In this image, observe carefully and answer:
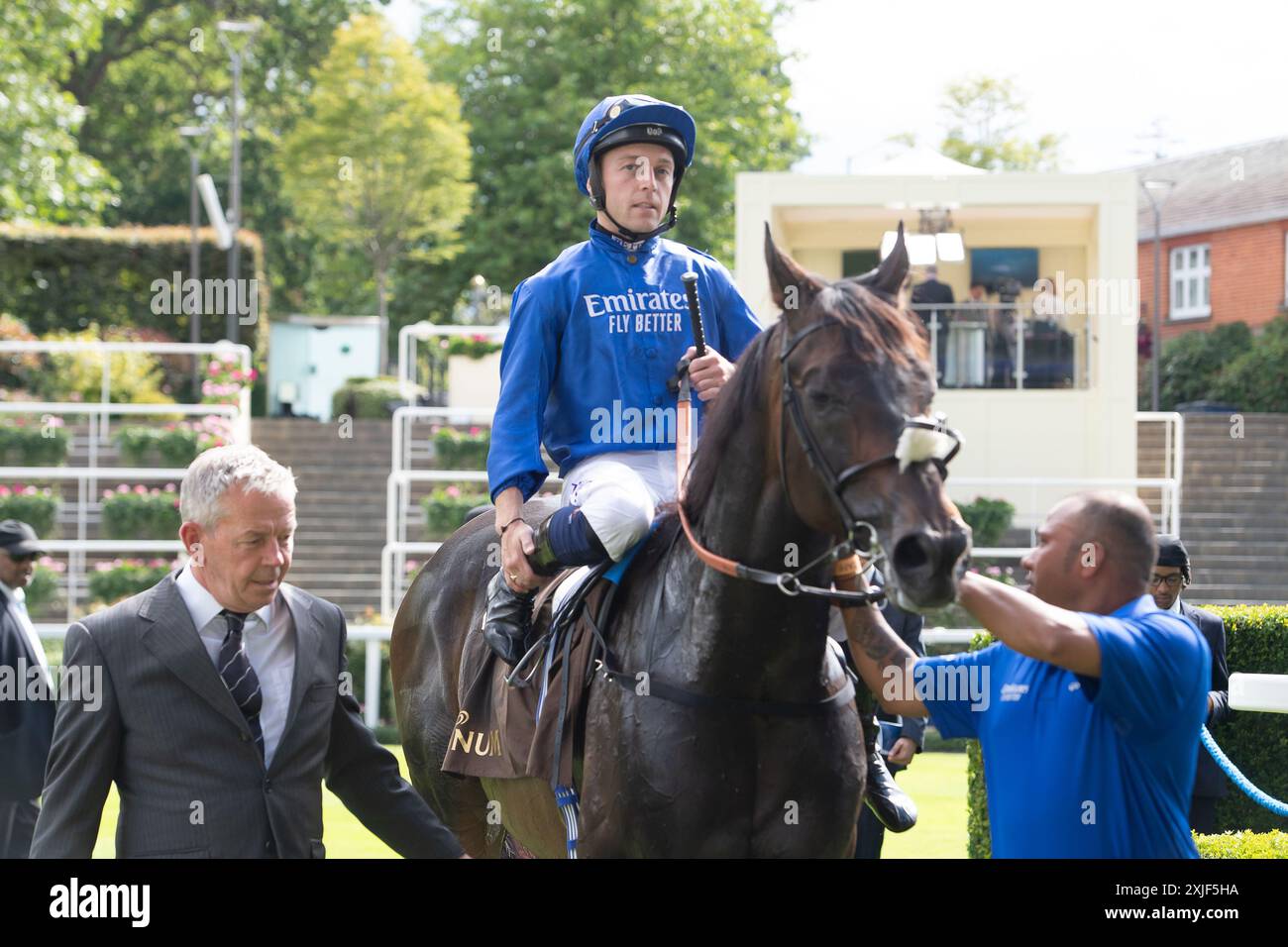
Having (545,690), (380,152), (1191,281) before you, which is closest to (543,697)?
(545,690)

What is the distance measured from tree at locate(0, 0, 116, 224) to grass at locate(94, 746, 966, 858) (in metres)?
17.7

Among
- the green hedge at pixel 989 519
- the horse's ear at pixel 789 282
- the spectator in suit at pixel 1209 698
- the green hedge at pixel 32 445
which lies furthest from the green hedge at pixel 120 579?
the horse's ear at pixel 789 282

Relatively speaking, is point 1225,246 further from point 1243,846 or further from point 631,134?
point 631,134

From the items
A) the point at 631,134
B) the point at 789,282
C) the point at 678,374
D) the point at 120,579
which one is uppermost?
the point at 631,134

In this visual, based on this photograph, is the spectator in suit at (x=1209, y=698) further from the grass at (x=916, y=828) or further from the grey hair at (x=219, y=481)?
the grey hair at (x=219, y=481)

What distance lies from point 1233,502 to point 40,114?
19.2 m

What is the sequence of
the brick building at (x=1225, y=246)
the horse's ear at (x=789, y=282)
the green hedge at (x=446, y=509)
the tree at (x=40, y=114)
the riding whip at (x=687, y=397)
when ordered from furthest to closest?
the brick building at (x=1225, y=246) → the tree at (x=40, y=114) → the green hedge at (x=446, y=509) → the riding whip at (x=687, y=397) → the horse's ear at (x=789, y=282)

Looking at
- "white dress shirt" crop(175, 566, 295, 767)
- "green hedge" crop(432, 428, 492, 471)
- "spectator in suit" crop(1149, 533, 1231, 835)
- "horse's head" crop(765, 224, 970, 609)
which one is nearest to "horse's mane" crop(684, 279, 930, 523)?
"horse's head" crop(765, 224, 970, 609)

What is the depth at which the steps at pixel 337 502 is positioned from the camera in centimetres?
1722

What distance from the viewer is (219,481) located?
3016mm

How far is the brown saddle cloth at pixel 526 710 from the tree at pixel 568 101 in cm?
2650

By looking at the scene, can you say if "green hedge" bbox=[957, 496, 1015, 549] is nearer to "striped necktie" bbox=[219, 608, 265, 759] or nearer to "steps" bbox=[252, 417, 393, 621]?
"steps" bbox=[252, 417, 393, 621]
